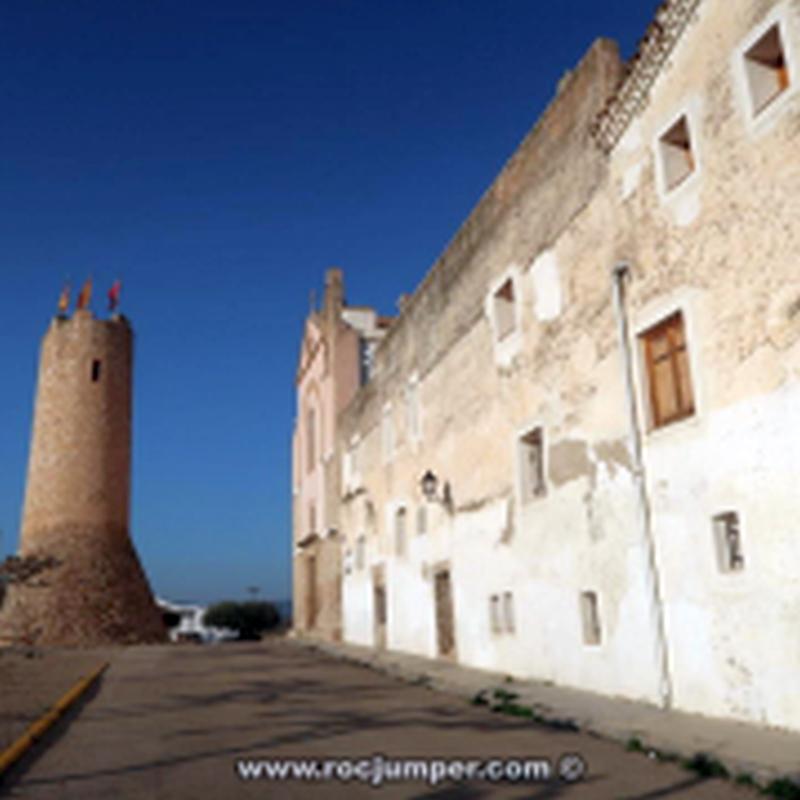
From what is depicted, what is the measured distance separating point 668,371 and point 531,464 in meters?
4.03

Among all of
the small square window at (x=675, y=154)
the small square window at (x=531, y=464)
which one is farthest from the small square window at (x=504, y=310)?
the small square window at (x=675, y=154)

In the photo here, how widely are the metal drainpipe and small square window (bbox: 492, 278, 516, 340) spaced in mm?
3891

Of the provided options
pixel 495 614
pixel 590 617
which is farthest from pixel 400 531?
pixel 590 617

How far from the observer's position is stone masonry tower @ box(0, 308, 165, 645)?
1258 inches

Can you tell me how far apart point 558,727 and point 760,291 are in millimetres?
4597

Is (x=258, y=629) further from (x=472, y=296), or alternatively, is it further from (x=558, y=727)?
(x=558, y=727)

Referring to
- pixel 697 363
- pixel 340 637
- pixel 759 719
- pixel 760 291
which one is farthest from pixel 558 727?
pixel 340 637

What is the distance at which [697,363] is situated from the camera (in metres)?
8.77

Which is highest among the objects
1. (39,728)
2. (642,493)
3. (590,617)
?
(642,493)

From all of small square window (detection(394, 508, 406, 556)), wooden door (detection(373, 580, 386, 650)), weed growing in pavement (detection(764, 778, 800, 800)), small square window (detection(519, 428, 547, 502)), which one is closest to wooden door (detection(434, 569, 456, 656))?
small square window (detection(394, 508, 406, 556))

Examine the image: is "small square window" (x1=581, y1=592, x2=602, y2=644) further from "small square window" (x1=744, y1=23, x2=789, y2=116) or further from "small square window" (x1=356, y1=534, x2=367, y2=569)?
"small square window" (x1=356, y1=534, x2=367, y2=569)

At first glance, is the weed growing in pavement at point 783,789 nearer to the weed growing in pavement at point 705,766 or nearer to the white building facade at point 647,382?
the weed growing in pavement at point 705,766

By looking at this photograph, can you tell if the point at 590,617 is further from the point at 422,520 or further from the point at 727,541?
the point at 422,520

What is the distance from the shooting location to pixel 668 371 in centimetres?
955
